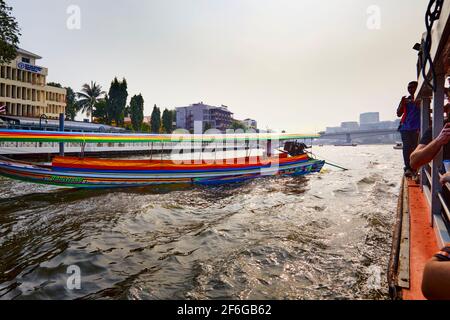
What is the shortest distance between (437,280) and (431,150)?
1.09 m

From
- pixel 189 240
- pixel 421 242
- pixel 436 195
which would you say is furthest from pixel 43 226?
pixel 436 195

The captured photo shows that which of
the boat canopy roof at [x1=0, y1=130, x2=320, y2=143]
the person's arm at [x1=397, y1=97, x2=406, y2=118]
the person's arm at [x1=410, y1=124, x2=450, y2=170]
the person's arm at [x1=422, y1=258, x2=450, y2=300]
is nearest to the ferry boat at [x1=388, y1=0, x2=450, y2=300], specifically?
the person's arm at [x1=422, y1=258, x2=450, y2=300]

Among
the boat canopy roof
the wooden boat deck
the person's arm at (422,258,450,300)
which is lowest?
the wooden boat deck

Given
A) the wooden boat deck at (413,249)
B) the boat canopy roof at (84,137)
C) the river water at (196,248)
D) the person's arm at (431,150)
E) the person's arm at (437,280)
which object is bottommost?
the river water at (196,248)

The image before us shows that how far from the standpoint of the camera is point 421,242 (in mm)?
3316

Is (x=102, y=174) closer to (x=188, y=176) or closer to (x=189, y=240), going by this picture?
(x=188, y=176)

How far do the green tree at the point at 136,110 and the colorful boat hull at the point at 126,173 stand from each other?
162ft

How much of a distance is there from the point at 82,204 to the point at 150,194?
8.77ft

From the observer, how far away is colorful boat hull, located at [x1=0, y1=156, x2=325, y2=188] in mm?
10414

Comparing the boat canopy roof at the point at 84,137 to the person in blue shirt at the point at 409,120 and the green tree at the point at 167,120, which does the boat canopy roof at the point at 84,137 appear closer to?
the person in blue shirt at the point at 409,120

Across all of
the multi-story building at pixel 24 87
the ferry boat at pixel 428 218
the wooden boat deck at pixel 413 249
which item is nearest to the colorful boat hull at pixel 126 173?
the wooden boat deck at pixel 413 249

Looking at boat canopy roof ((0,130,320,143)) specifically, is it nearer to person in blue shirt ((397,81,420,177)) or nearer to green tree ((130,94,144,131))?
person in blue shirt ((397,81,420,177))

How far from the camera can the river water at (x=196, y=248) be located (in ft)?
12.4

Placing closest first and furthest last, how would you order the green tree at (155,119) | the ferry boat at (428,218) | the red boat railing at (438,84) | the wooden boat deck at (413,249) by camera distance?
1. the wooden boat deck at (413,249)
2. the ferry boat at (428,218)
3. the red boat railing at (438,84)
4. the green tree at (155,119)
